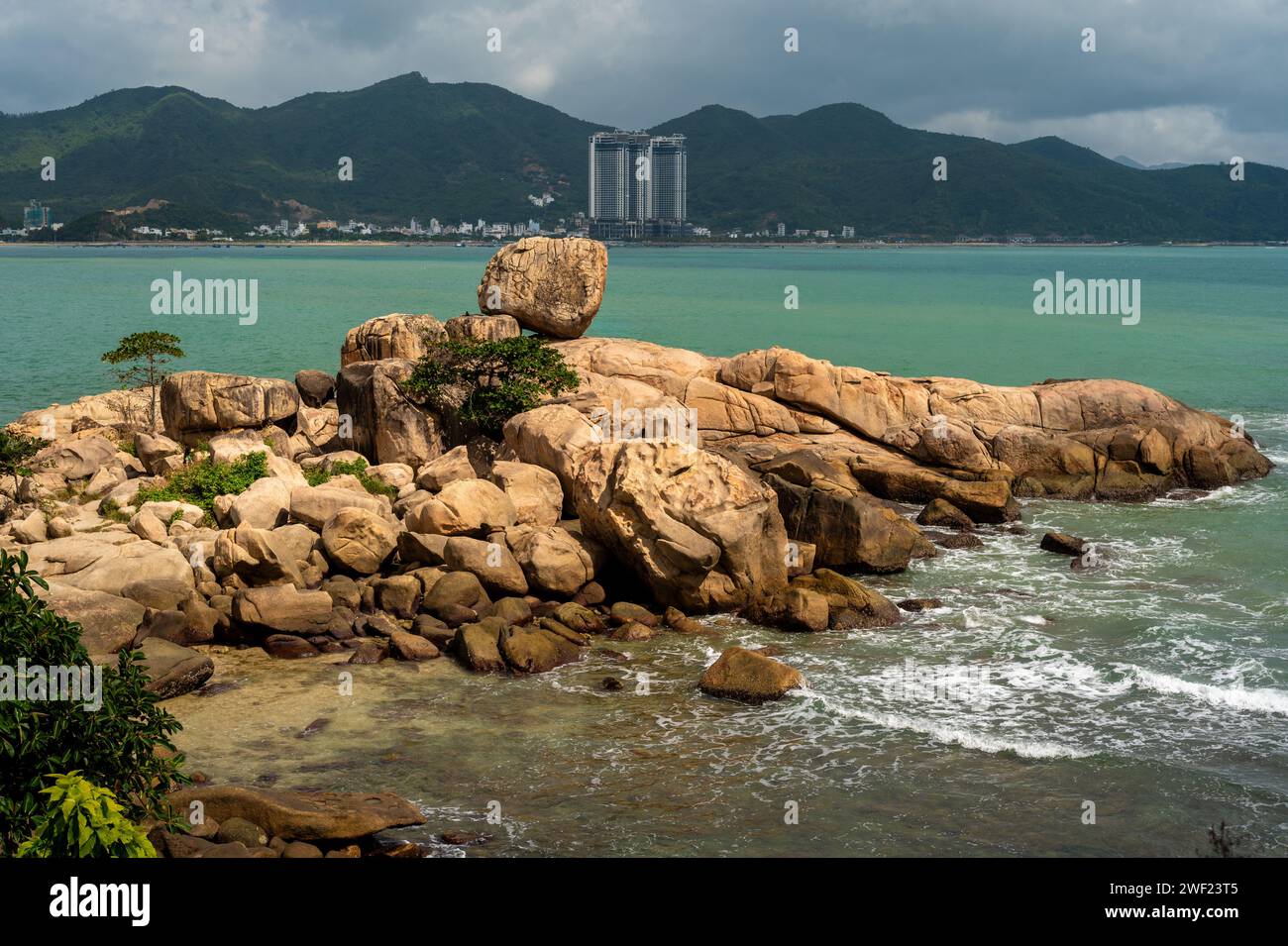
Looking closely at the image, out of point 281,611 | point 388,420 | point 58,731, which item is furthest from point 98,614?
point 388,420

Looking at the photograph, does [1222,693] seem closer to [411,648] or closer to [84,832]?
[411,648]

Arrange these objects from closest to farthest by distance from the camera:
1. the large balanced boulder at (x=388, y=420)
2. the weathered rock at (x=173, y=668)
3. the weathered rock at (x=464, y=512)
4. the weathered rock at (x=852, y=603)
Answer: the weathered rock at (x=173, y=668) < the weathered rock at (x=852, y=603) < the weathered rock at (x=464, y=512) < the large balanced boulder at (x=388, y=420)

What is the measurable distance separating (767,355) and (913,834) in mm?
22400

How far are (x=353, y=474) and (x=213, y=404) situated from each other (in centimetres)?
490

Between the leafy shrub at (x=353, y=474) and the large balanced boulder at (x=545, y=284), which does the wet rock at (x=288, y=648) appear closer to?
the leafy shrub at (x=353, y=474)

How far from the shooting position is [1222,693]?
18844 millimetres

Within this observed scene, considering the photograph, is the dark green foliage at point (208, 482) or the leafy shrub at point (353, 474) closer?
the dark green foliage at point (208, 482)

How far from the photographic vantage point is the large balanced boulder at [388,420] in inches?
1219

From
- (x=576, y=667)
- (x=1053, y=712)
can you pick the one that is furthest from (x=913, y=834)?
(x=576, y=667)

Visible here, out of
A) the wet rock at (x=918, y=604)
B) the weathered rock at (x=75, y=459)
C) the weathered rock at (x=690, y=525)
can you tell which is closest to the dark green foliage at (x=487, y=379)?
the weathered rock at (x=690, y=525)

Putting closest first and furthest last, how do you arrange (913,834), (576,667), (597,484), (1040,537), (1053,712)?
(913,834) < (1053,712) < (576,667) < (597,484) < (1040,537)

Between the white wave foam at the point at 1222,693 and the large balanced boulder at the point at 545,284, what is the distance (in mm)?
20776
